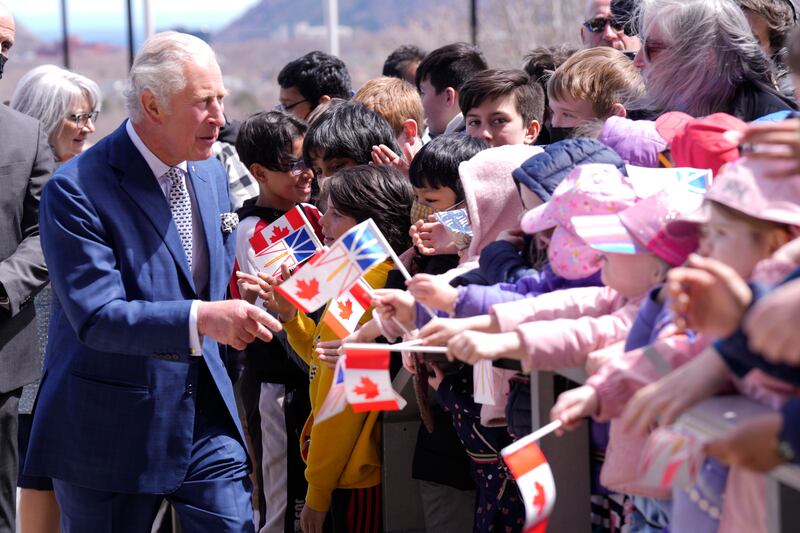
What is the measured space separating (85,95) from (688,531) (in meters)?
4.02

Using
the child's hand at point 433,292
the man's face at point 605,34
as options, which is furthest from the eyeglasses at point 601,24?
the child's hand at point 433,292

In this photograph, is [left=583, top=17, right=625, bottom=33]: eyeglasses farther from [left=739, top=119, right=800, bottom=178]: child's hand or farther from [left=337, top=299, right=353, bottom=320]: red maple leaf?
[left=739, top=119, right=800, bottom=178]: child's hand

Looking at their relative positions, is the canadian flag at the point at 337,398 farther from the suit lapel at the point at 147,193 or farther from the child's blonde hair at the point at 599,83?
Answer: the child's blonde hair at the point at 599,83

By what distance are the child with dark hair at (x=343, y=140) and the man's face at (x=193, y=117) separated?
920 millimetres

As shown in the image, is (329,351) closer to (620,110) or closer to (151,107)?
(151,107)

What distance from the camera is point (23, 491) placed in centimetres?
436

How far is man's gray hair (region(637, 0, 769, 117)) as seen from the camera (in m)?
3.36

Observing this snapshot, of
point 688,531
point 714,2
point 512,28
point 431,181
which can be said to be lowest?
point 512,28

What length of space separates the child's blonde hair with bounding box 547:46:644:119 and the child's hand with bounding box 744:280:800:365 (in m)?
2.25

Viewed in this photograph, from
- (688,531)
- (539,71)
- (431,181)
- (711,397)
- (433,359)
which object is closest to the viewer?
(711,397)

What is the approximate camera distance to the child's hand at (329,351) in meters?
3.47

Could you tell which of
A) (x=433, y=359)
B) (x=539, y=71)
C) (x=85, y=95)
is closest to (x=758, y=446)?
(x=433, y=359)

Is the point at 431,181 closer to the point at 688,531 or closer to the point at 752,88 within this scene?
the point at 752,88

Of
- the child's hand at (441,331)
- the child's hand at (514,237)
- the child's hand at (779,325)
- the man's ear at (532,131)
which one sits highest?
the child's hand at (779,325)
